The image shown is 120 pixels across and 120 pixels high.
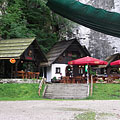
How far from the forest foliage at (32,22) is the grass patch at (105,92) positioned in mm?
12718

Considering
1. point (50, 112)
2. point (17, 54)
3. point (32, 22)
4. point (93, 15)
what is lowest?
point (50, 112)

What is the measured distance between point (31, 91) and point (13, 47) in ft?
17.8

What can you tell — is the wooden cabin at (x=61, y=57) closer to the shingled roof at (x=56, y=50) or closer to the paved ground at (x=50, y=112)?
the shingled roof at (x=56, y=50)

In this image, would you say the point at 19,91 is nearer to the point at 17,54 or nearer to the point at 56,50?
the point at 17,54

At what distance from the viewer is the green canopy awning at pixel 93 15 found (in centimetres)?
188

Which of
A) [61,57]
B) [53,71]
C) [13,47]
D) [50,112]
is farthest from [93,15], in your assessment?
[61,57]

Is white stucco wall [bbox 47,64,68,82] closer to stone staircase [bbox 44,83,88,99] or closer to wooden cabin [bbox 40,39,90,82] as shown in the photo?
wooden cabin [bbox 40,39,90,82]

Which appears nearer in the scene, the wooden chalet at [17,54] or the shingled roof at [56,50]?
the wooden chalet at [17,54]

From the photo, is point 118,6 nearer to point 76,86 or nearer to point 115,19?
point 76,86

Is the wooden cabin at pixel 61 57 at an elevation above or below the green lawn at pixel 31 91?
above

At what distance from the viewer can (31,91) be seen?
698 inches

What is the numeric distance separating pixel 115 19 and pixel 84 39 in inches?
1668

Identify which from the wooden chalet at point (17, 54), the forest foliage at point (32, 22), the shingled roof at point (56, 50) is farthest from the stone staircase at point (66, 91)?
the forest foliage at point (32, 22)

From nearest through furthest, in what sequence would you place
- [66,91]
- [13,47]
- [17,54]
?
[66,91], [17,54], [13,47]
